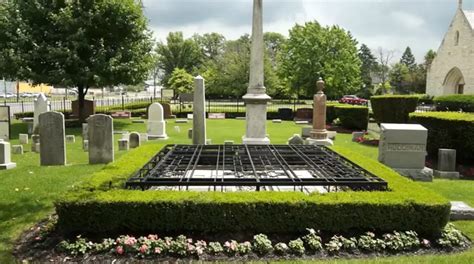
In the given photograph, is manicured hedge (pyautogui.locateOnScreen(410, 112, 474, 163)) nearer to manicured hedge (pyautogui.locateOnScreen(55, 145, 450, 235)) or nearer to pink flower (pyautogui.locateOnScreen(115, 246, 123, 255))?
manicured hedge (pyautogui.locateOnScreen(55, 145, 450, 235))

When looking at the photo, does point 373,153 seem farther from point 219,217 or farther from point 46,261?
point 46,261

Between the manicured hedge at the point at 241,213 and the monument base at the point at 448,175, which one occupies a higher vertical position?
the manicured hedge at the point at 241,213

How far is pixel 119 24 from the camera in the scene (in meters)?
21.1

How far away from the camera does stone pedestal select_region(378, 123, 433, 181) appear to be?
9.57 m

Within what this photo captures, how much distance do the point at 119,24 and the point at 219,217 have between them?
18.6 m

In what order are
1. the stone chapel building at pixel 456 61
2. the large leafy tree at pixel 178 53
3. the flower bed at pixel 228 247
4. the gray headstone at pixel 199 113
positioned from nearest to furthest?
the flower bed at pixel 228 247 < the gray headstone at pixel 199 113 < the stone chapel building at pixel 456 61 < the large leafy tree at pixel 178 53

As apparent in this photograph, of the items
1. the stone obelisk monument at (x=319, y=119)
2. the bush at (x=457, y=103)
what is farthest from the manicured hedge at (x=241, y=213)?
the bush at (x=457, y=103)

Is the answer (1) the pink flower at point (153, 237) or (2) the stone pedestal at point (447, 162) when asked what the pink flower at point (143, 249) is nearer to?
(1) the pink flower at point (153, 237)

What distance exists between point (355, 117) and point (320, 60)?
29473 mm

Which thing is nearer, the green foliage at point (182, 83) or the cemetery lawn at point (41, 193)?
the cemetery lawn at point (41, 193)

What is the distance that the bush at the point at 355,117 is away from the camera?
2212cm

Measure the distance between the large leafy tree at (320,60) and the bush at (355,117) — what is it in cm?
2653

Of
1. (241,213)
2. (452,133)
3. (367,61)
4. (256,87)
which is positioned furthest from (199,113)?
(367,61)

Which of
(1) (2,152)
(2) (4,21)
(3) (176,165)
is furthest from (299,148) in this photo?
(2) (4,21)
